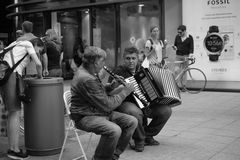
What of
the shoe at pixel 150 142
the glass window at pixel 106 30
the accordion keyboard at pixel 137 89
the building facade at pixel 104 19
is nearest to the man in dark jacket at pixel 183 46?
the building facade at pixel 104 19

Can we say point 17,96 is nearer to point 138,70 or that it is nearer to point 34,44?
point 34,44

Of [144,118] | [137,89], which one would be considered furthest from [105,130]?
[144,118]

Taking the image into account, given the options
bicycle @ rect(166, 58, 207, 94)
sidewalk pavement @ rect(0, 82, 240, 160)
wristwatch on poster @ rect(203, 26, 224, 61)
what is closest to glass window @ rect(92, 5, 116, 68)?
bicycle @ rect(166, 58, 207, 94)

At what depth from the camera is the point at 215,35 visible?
36.7 feet

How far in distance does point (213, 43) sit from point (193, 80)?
4.08 feet

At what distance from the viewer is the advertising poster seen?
36.0ft

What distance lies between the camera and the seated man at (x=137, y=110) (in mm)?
5043

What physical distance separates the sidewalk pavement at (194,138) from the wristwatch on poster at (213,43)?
293 centimetres

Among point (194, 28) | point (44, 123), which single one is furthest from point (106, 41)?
point (44, 123)

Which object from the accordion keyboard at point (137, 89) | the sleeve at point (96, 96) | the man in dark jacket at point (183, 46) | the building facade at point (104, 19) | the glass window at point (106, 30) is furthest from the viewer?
the glass window at point (106, 30)

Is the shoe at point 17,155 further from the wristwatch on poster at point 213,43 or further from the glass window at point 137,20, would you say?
the glass window at point 137,20

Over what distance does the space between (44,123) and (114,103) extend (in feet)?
4.06

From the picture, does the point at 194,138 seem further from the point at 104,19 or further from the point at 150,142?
the point at 104,19

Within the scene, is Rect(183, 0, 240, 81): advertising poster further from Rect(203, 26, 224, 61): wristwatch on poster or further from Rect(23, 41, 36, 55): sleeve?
Rect(23, 41, 36, 55): sleeve
